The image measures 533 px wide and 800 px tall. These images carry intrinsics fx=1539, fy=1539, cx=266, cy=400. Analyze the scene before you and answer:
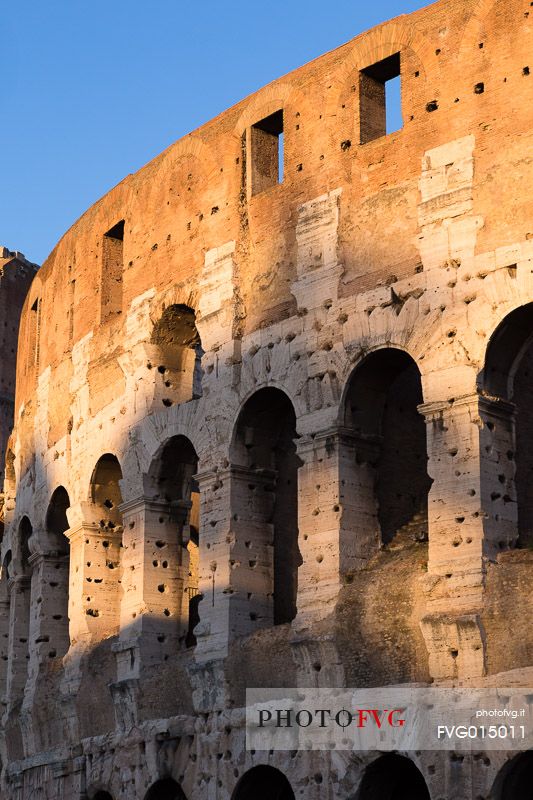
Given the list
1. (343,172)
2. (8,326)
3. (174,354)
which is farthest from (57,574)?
(8,326)

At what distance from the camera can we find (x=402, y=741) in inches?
513

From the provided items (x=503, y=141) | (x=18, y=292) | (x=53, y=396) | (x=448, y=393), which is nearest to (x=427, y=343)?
(x=448, y=393)

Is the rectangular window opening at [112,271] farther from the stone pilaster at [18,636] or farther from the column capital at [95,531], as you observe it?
the stone pilaster at [18,636]

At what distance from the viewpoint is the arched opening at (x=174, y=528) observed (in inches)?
667

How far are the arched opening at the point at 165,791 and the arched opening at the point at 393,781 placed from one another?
3113 mm

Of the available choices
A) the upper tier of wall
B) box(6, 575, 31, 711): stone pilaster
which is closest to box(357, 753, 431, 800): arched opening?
the upper tier of wall

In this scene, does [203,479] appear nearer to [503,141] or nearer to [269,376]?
[269,376]

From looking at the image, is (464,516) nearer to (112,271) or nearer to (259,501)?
(259,501)

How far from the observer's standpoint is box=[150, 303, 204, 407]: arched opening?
1731 centimetres

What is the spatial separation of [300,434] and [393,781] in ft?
11.1

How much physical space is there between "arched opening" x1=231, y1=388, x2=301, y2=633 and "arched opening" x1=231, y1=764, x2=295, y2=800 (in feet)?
4.59

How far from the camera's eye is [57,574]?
19594 millimetres

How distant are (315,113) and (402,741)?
6.35 m

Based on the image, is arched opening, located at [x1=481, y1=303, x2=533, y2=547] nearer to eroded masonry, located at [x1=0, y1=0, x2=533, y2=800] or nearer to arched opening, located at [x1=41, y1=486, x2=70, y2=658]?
eroded masonry, located at [x1=0, y1=0, x2=533, y2=800]
